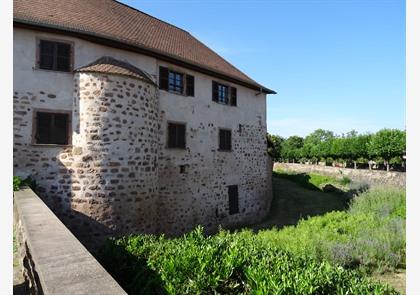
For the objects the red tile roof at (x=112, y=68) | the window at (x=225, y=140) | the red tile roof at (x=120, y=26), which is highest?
the red tile roof at (x=120, y=26)

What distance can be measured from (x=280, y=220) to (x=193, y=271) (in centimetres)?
1361

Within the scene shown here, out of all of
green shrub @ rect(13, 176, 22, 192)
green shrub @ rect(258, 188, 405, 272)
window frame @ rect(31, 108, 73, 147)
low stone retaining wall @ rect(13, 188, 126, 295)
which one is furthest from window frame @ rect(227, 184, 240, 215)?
low stone retaining wall @ rect(13, 188, 126, 295)

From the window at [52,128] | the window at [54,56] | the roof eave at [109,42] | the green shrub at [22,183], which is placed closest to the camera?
the green shrub at [22,183]

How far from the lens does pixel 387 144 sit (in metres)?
32.7

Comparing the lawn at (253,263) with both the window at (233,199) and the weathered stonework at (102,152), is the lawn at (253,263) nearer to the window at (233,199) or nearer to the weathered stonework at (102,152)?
the weathered stonework at (102,152)

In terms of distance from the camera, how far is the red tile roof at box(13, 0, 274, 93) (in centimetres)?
961

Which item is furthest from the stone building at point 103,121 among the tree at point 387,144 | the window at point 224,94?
the tree at point 387,144

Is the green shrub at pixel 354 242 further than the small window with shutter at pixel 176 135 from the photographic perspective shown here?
No

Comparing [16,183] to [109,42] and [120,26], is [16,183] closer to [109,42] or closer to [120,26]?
[109,42]

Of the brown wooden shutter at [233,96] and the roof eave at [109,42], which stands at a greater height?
the roof eave at [109,42]

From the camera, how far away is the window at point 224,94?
48.6 ft

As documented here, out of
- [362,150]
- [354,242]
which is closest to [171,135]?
[354,242]

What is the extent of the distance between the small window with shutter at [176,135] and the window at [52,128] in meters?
4.00

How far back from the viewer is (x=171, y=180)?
40.8 feet
